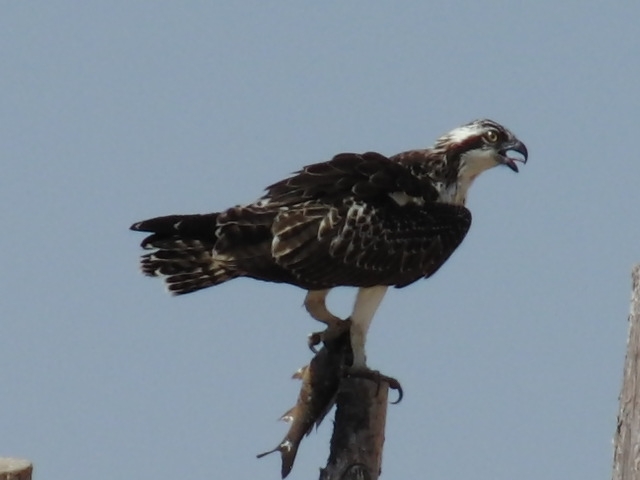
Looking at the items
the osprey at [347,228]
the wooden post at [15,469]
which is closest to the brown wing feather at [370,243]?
the osprey at [347,228]

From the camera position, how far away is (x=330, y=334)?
10695 mm

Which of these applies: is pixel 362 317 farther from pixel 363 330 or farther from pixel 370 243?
pixel 370 243

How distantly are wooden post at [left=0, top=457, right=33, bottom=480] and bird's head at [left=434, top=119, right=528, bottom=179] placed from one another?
15.7 ft

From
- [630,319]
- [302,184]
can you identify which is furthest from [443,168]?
[630,319]

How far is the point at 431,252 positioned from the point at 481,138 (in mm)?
1012

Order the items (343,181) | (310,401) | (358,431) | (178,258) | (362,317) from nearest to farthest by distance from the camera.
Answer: (358,431), (310,401), (178,258), (362,317), (343,181)

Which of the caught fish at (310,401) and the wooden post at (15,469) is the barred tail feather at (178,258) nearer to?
the caught fish at (310,401)

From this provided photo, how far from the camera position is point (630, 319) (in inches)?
292

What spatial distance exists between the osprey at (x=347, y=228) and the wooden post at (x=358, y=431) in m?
0.44

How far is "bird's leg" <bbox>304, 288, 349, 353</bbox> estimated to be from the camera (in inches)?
420

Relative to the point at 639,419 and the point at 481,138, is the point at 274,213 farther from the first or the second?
the point at 639,419

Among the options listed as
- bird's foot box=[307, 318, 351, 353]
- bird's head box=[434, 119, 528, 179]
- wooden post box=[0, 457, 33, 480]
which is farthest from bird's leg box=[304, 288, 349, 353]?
wooden post box=[0, 457, 33, 480]

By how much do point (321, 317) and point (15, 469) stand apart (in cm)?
361

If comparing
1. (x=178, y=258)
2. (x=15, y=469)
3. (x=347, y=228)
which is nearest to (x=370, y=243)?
(x=347, y=228)
